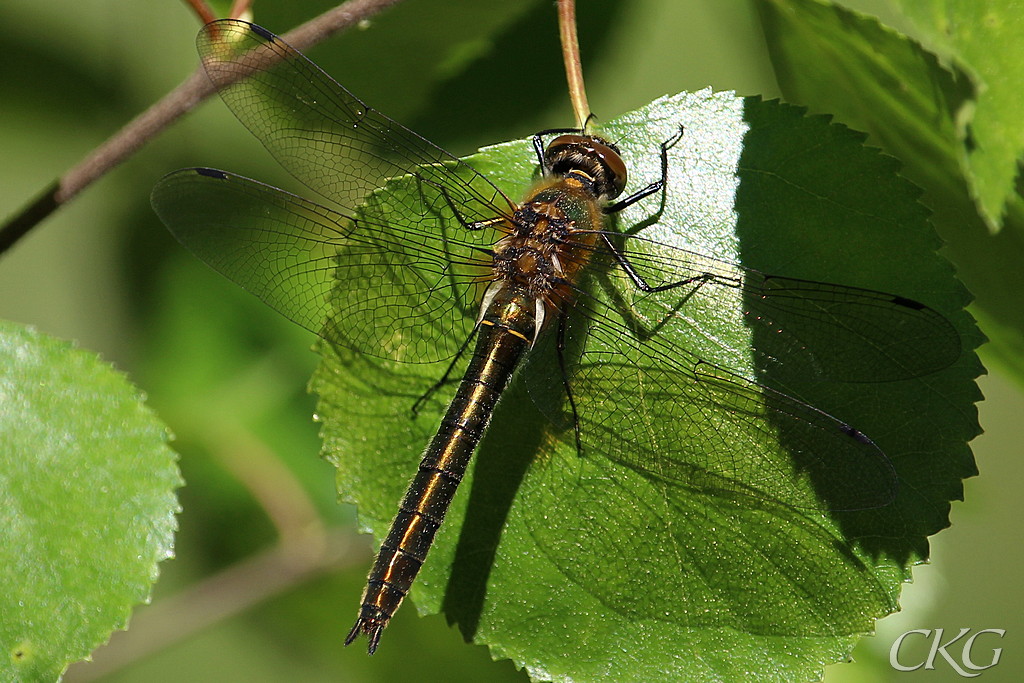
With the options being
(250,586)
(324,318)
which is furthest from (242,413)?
(324,318)

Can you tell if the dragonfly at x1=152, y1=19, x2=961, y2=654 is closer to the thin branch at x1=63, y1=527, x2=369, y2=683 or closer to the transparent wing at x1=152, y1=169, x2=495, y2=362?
the transparent wing at x1=152, y1=169, x2=495, y2=362

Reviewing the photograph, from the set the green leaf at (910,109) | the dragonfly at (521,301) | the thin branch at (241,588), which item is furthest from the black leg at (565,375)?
the thin branch at (241,588)

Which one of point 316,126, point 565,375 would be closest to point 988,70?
point 565,375

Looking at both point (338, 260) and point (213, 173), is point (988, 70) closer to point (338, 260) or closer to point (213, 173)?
point (338, 260)

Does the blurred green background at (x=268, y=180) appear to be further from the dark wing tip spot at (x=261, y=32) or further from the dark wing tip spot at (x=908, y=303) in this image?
the dark wing tip spot at (x=908, y=303)

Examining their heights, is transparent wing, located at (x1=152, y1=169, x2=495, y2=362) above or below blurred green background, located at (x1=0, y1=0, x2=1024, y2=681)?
below

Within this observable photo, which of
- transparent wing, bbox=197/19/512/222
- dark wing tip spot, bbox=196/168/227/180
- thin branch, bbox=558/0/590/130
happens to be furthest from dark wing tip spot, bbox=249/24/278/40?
thin branch, bbox=558/0/590/130

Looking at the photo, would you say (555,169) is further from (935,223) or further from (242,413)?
(242,413)
